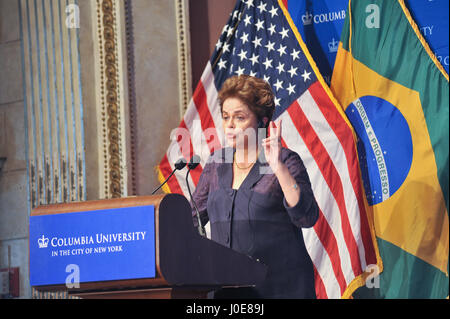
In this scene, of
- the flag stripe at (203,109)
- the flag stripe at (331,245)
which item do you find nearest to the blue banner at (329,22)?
the flag stripe at (203,109)

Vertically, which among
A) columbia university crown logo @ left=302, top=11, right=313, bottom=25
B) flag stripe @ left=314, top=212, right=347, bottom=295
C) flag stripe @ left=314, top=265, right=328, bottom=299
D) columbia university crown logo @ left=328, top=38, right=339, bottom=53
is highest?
columbia university crown logo @ left=302, top=11, right=313, bottom=25

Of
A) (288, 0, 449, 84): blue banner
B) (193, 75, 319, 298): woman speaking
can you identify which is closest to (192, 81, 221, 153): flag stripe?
(288, 0, 449, 84): blue banner

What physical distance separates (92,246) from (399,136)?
2.60 metres

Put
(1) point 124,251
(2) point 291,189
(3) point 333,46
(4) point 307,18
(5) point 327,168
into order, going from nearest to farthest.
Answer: (1) point 124,251 → (2) point 291,189 → (5) point 327,168 → (3) point 333,46 → (4) point 307,18

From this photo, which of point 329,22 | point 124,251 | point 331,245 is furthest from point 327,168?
point 124,251

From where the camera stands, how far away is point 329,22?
5352mm

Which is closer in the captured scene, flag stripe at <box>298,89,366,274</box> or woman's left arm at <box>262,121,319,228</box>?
woman's left arm at <box>262,121,319,228</box>

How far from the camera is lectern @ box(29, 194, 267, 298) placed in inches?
110

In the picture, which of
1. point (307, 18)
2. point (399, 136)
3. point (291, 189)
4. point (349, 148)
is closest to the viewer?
point (291, 189)

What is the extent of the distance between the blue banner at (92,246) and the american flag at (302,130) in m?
2.35

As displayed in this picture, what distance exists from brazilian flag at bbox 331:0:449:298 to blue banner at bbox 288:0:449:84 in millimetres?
105

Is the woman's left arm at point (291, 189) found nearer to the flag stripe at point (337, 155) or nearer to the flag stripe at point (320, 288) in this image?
the flag stripe at point (337, 155)

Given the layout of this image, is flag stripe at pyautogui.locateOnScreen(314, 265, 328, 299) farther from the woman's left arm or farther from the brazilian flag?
the woman's left arm

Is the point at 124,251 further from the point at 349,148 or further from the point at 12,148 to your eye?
the point at 12,148
